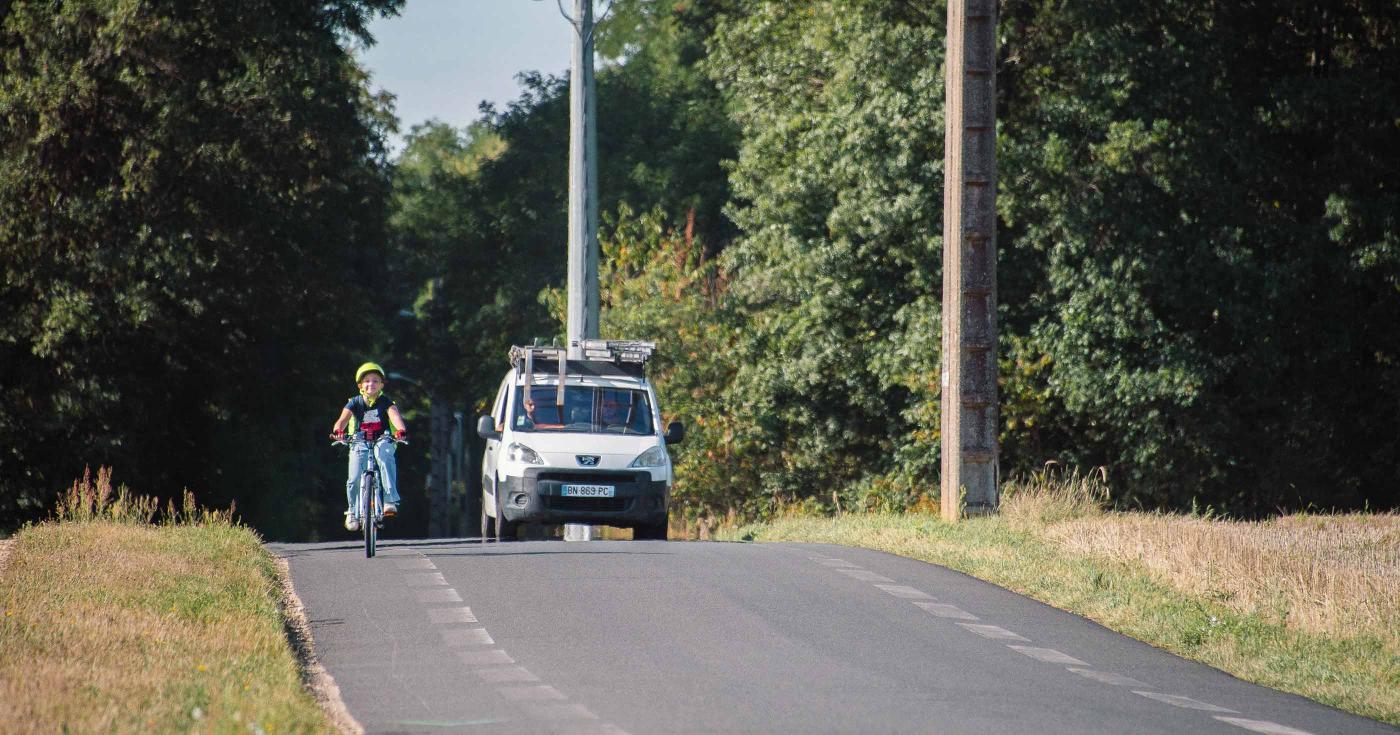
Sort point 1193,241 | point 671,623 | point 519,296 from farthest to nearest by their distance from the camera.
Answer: point 519,296
point 1193,241
point 671,623

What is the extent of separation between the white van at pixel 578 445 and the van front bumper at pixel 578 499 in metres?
0.01

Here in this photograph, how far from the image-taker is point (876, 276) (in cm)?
3300

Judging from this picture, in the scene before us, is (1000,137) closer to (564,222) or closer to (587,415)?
(587,415)

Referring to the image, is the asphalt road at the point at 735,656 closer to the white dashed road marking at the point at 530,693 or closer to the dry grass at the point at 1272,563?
the white dashed road marking at the point at 530,693

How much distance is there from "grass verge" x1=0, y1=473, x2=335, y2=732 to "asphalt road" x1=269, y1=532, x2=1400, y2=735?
0.42 meters

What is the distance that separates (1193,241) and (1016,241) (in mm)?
2996

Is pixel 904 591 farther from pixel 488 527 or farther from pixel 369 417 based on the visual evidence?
pixel 488 527

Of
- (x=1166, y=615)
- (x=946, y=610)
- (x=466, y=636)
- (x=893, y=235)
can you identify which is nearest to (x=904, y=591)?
(x=946, y=610)

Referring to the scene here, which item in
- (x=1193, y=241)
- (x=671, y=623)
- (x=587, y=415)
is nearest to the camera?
(x=671, y=623)

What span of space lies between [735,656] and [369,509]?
Result: 21.7 ft

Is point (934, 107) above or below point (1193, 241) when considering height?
above

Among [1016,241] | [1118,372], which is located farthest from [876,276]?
[1118,372]

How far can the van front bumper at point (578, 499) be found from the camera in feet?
68.2

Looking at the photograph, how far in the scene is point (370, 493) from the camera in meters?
17.0
